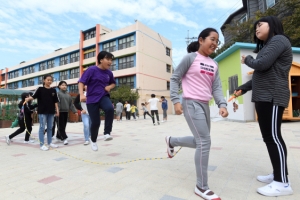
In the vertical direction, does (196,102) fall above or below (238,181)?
above

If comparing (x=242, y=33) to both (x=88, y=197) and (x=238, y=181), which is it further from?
(x=88, y=197)

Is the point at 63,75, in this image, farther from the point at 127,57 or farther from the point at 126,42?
the point at 126,42

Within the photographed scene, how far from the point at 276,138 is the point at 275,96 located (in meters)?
0.40

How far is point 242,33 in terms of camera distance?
592 inches

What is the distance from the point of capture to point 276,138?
191 cm

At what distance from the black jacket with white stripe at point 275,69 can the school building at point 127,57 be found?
946 inches

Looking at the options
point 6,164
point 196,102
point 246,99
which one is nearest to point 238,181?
point 196,102

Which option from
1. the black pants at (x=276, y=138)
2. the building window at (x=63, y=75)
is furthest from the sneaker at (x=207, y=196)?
the building window at (x=63, y=75)

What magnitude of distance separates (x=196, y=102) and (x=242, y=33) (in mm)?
15412

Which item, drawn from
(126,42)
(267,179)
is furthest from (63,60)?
(267,179)

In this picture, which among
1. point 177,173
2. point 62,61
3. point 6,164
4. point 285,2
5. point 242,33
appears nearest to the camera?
point 177,173

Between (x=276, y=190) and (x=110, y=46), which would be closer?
(x=276, y=190)

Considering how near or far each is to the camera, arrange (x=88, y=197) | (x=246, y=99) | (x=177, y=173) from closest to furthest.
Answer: (x=88, y=197) < (x=177, y=173) < (x=246, y=99)

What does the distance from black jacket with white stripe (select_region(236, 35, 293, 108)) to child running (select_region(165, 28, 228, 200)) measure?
40cm
